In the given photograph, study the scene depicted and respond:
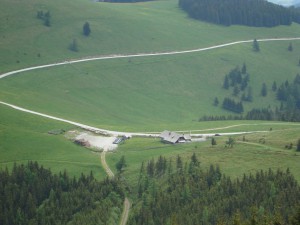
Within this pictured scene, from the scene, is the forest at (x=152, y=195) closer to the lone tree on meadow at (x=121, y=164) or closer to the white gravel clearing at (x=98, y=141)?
the lone tree on meadow at (x=121, y=164)

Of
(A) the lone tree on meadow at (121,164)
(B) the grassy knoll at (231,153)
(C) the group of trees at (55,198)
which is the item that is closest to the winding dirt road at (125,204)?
(C) the group of trees at (55,198)

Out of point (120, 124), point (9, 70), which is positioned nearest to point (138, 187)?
point (120, 124)

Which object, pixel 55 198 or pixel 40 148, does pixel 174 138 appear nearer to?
pixel 40 148


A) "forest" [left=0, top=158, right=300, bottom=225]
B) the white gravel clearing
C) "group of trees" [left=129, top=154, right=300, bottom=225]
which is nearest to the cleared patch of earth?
the white gravel clearing

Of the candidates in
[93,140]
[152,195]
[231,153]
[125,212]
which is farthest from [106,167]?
[231,153]

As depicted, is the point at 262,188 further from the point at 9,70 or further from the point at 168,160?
the point at 9,70
